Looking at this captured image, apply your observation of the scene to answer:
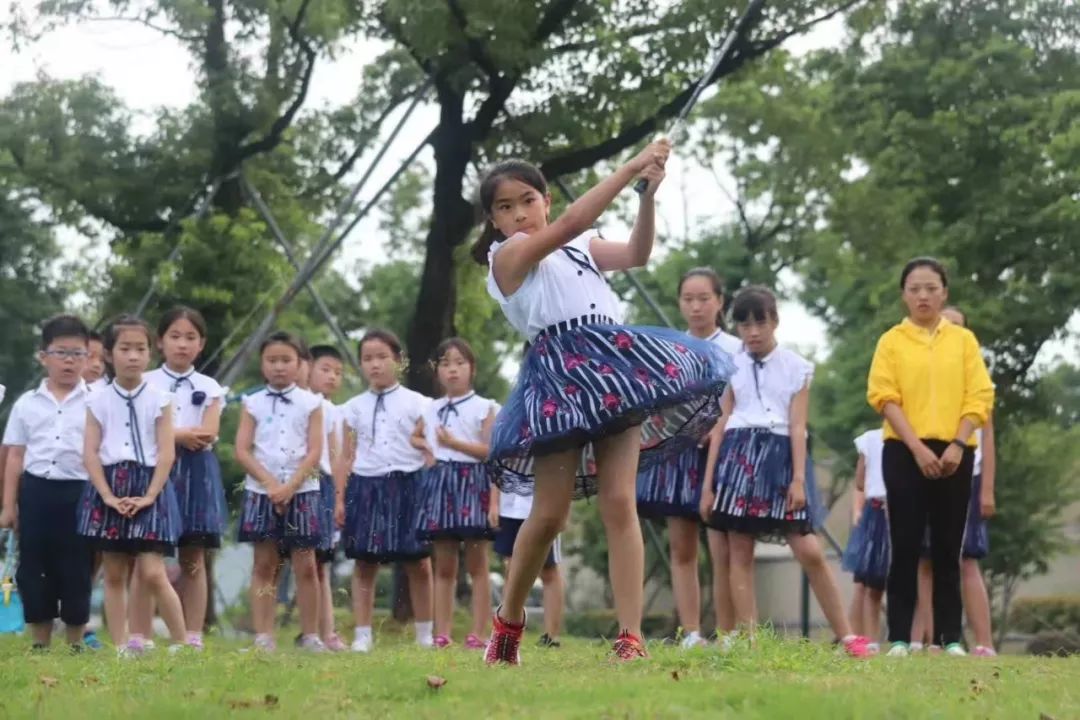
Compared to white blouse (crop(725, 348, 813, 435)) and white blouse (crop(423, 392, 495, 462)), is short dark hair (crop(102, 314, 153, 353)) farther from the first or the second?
white blouse (crop(725, 348, 813, 435))

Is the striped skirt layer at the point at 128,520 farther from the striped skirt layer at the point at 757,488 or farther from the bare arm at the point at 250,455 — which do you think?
the striped skirt layer at the point at 757,488

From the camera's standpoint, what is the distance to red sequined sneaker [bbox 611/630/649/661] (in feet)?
19.4

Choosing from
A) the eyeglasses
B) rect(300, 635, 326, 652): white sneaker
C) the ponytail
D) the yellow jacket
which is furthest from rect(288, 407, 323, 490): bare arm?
the ponytail

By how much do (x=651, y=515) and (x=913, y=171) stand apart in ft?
41.7

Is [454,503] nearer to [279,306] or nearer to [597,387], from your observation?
[597,387]

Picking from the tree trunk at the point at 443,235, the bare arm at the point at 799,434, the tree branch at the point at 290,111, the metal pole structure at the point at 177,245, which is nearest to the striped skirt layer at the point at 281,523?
A: the bare arm at the point at 799,434

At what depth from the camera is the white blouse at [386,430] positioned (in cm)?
1087

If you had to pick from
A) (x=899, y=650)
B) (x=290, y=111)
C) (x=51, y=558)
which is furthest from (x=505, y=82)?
(x=899, y=650)

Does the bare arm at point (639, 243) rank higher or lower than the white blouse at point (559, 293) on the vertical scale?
higher

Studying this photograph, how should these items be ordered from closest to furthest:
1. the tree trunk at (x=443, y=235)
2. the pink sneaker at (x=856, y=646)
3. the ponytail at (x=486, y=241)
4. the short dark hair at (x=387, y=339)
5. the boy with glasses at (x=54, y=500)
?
1. the ponytail at (x=486, y=241)
2. the pink sneaker at (x=856, y=646)
3. the boy with glasses at (x=54, y=500)
4. the short dark hair at (x=387, y=339)
5. the tree trunk at (x=443, y=235)

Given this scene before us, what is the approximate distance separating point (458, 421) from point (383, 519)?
775 millimetres

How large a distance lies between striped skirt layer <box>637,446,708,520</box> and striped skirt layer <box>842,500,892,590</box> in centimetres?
311

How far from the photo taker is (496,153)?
64.3ft

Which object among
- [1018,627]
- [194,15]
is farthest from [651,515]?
[1018,627]
